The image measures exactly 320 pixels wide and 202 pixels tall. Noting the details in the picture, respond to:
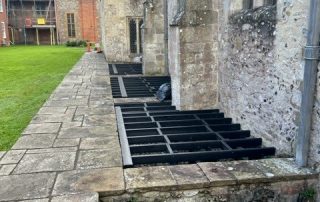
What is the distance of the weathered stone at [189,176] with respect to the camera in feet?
10.6

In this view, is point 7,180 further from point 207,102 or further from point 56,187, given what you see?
point 207,102

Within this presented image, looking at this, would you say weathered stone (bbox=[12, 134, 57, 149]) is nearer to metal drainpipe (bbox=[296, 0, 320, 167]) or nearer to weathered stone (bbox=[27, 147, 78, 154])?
weathered stone (bbox=[27, 147, 78, 154])

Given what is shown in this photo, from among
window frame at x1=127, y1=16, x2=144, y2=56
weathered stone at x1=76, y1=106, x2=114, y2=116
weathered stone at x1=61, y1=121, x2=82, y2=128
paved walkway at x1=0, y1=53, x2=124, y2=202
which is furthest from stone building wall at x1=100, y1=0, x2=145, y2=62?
weathered stone at x1=61, y1=121, x2=82, y2=128

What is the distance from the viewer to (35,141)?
4621 mm

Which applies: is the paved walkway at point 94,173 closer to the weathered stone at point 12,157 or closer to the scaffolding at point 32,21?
the weathered stone at point 12,157

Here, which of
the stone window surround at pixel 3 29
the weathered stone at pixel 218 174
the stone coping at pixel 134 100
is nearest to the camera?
the weathered stone at pixel 218 174

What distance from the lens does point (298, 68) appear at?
3764 mm

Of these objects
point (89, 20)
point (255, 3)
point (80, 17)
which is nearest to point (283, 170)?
point (255, 3)

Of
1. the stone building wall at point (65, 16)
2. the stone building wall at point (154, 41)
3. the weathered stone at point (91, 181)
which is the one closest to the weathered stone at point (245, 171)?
the weathered stone at point (91, 181)

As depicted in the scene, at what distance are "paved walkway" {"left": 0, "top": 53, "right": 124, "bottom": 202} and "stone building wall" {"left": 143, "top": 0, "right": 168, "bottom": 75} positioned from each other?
5.83 m

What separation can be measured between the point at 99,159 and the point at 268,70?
2.61m

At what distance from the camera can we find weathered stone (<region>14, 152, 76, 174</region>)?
3.67 metres

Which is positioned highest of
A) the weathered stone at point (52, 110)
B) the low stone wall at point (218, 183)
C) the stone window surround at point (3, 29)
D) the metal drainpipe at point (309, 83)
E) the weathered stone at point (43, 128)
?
the stone window surround at point (3, 29)

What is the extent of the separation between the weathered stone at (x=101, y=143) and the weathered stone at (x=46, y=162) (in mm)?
320
